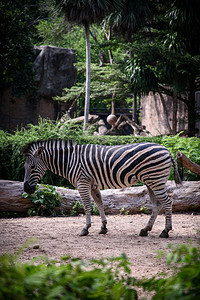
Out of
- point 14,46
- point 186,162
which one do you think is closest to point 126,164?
point 186,162

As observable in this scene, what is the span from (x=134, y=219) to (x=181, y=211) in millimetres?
1405

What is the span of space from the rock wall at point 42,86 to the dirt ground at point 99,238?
505 inches

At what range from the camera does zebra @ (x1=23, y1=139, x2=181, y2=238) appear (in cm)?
532

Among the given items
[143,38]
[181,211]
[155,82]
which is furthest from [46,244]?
[143,38]

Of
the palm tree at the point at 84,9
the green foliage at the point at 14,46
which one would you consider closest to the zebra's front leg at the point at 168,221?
the green foliage at the point at 14,46

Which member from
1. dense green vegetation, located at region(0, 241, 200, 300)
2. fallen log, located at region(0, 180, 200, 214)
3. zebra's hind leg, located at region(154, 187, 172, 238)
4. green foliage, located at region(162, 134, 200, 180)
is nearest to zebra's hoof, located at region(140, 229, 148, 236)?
zebra's hind leg, located at region(154, 187, 172, 238)

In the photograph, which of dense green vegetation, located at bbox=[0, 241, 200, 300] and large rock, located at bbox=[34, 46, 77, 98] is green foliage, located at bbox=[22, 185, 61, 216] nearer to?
dense green vegetation, located at bbox=[0, 241, 200, 300]

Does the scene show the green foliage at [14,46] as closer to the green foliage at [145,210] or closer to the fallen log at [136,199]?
the fallen log at [136,199]

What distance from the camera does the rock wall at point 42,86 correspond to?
1869 centimetres

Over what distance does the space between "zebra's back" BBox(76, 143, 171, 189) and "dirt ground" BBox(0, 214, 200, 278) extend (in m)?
0.97

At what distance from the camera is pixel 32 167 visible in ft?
18.9

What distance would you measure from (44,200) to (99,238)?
246cm

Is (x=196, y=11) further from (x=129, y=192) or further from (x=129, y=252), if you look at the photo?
(x=129, y=252)

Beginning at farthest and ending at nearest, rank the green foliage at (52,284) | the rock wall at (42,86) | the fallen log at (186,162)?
the rock wall at (42,86) → the fallen log at (186,162) → the green foliage at (52,284)
